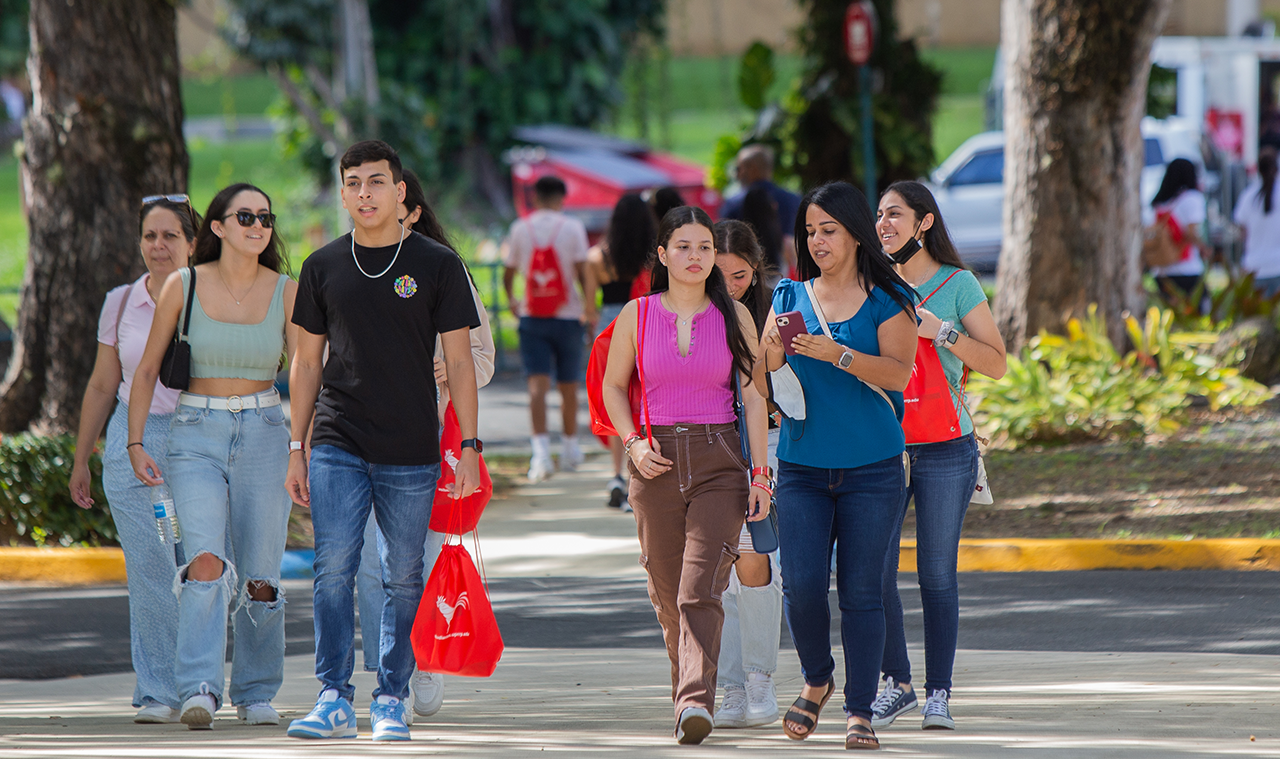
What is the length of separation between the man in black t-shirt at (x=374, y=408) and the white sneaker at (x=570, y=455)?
5.94 m

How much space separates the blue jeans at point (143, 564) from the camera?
17.3 ft

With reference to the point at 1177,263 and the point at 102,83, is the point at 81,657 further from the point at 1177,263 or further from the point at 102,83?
the point at 1177,263

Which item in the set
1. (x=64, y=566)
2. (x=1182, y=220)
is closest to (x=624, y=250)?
(x=64, y=566)

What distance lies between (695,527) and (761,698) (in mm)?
740

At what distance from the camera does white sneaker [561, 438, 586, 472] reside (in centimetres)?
1083

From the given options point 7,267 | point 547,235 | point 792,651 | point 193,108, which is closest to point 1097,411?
point 547,235

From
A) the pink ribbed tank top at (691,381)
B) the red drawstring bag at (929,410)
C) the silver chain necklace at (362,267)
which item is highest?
the silver chain necklace at (362,267)

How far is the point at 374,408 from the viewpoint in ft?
15.4

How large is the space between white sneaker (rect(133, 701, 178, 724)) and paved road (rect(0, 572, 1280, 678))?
140 cm

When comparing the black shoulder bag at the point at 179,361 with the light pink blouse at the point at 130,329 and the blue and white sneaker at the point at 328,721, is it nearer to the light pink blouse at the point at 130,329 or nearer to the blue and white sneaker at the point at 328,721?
the light pink blouse at the point at 130,329

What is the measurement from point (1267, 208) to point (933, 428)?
9269mm

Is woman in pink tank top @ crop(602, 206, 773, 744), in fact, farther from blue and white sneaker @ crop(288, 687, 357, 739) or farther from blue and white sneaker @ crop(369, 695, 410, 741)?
blue and white sneaker @ crop(288, 687, 357, 739)

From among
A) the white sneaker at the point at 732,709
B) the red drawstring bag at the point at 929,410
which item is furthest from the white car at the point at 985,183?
the white sneaker at the point at 732,709

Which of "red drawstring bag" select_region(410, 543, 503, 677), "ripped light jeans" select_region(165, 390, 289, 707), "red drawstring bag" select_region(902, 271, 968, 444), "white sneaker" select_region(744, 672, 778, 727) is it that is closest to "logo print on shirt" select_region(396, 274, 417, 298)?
"ripped light jeans" select_region(165, 390, 289, 707)
